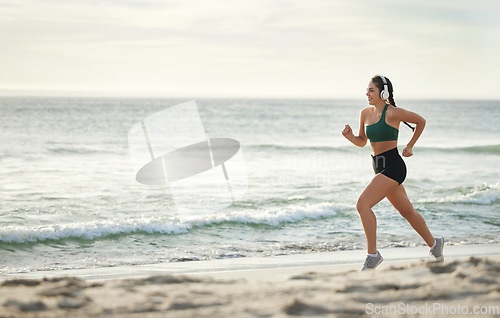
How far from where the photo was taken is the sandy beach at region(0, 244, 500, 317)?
3463mm

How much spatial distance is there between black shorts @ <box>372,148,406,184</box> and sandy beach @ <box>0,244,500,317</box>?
0.76 m

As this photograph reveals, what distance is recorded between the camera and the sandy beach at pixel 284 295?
346 cm

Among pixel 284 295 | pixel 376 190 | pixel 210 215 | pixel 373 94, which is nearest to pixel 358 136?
pixel 373 94

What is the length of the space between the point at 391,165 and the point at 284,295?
1.60 meters

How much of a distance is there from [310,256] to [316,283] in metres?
2.74

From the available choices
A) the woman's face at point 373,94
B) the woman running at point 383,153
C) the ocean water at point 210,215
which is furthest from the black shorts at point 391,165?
the ocean water at point 210,215

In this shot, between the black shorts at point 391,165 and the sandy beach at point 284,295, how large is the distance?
764mm

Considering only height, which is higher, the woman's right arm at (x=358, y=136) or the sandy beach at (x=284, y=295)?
the woman's right arm at (x=358, y=136)

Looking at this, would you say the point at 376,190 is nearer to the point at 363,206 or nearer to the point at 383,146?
the point at 363,206

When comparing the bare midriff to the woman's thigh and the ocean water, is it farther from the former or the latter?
the ocean water

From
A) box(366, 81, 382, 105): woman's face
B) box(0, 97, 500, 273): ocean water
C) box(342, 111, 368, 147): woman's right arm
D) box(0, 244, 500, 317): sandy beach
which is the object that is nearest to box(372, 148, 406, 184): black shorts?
box(342, 111, 368, 147): woman's right arm

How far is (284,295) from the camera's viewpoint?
12.7ft

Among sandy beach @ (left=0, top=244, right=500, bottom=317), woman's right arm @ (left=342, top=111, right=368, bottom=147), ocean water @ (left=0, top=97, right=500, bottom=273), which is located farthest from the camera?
ocean water @ (left=0, top=97, right=500, bottom=273)

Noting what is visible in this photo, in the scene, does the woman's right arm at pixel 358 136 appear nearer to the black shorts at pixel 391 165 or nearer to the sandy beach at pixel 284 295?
the black shorts at pixel 391 165
